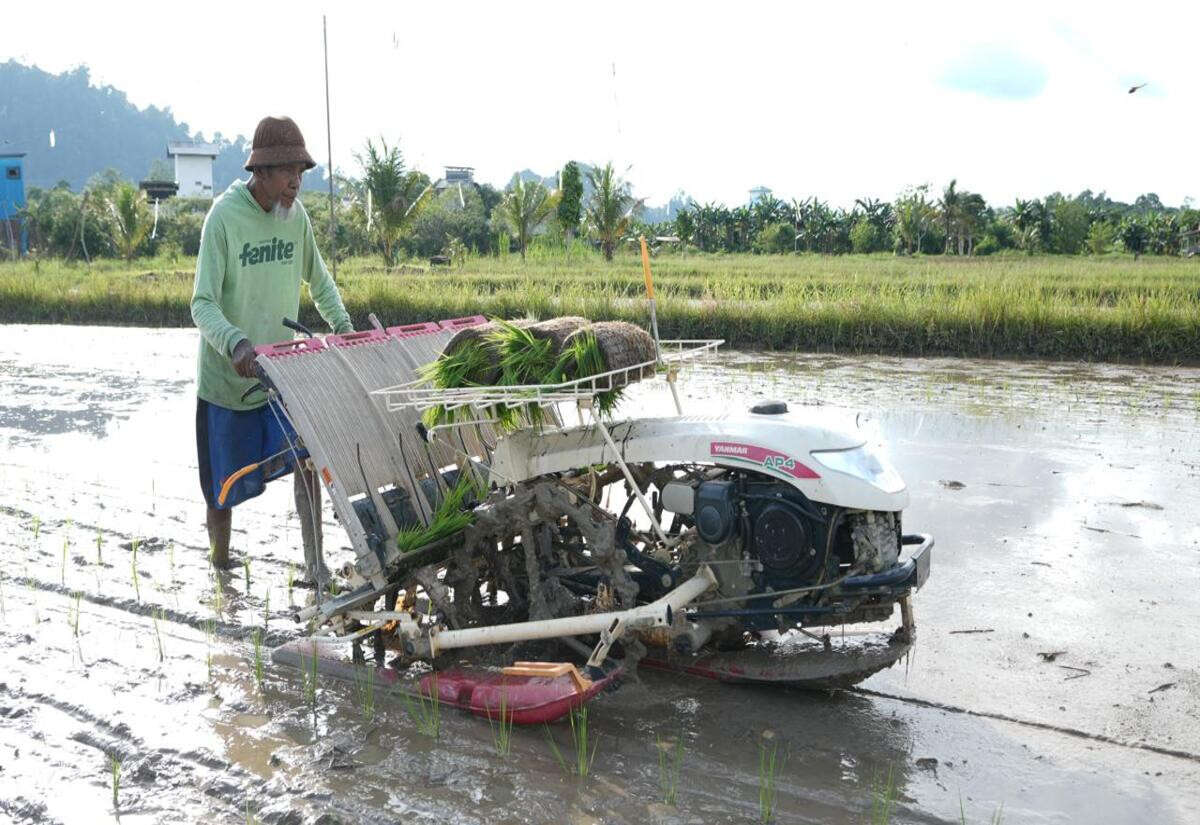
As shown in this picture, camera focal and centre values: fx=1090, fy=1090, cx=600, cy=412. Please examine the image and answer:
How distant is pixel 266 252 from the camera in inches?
189

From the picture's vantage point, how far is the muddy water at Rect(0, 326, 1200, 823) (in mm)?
3215

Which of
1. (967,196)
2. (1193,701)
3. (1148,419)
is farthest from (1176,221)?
(1193,701)

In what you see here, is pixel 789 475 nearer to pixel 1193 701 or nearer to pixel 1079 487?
pixel 1193 701

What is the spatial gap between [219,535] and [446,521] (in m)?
1.75

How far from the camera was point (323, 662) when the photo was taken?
420 cm

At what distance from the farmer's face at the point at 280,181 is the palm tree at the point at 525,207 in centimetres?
3263

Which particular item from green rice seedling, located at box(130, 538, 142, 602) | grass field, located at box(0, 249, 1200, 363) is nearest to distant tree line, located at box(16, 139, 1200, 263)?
grass field, located at box(0, 249, 1200, 363)

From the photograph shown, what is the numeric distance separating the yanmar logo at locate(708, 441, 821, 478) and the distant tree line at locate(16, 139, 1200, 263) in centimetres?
2824

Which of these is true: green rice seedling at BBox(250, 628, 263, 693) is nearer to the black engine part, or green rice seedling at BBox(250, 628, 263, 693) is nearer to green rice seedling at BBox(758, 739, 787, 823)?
the black engine part

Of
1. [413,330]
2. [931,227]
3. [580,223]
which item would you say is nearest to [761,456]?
[413,330]

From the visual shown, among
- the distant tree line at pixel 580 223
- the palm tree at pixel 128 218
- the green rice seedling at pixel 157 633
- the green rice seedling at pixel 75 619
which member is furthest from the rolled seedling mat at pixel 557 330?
the palm tree at pixel 128 218

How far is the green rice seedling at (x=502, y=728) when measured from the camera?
3500 mm

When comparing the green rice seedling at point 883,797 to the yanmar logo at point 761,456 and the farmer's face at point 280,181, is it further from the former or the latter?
the farmer's face at point 280,181

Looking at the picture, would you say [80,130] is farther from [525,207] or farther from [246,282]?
[246,282]
